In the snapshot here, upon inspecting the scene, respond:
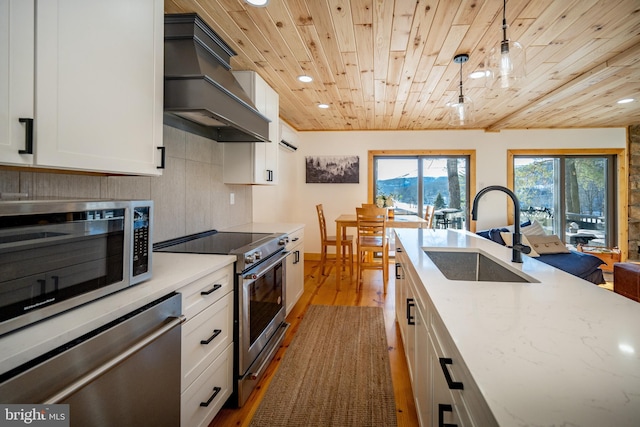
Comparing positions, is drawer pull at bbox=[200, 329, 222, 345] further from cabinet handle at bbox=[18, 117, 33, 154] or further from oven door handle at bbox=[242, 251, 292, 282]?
cabinet handle at bbox=[18, 117, 33, 154]

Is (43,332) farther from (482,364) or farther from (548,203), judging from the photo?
(548,203)

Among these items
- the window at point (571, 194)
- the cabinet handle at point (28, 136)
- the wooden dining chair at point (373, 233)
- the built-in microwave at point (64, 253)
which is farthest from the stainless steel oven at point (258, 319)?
the window at point (571, 194)

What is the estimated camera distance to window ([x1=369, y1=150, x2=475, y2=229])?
5.50 metres

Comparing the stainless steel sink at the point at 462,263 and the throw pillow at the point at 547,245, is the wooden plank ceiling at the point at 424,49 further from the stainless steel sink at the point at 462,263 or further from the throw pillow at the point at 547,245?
the throw pillow at the point at 547,245

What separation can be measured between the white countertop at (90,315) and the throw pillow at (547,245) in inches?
165

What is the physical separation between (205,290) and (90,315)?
0.58 metres

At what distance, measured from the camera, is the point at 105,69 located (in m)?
1.16

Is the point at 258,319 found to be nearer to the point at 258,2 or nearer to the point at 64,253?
the point at 64,253

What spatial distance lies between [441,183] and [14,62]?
564 cm

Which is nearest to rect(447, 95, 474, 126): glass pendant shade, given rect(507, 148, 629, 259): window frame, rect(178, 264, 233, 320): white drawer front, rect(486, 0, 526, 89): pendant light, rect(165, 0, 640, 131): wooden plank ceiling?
rect(165, 0, 640, 131): wooden plank ceiling

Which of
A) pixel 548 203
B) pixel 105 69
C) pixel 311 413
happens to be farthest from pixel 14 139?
pixel 548 203

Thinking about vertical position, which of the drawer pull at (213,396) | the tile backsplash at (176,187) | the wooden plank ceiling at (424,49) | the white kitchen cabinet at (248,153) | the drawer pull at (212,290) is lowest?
the drawer pull at (213,396)

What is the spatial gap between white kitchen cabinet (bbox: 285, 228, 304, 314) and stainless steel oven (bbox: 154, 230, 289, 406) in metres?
0.31

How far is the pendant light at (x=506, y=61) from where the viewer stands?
1.63 metres
